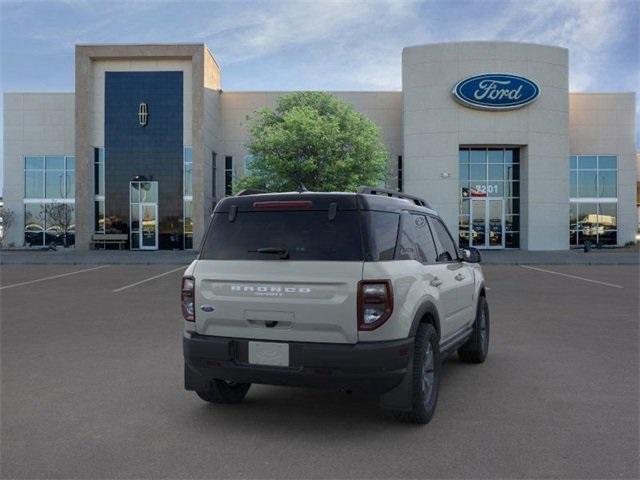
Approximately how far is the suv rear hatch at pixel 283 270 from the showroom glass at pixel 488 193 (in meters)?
31.4

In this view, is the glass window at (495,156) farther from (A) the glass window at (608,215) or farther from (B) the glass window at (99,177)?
(B) the glass window at (99,177)

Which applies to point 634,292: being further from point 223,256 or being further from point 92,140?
point 92,140

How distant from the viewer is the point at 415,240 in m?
4.93

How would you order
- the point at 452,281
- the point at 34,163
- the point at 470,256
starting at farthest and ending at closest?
the point at 34,163 < the point at 470,256 < the point at 452,281

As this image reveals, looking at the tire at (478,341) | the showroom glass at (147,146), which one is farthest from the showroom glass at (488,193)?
the tire at (478,341)

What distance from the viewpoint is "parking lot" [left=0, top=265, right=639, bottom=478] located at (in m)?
3.70

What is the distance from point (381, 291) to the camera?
4.02m

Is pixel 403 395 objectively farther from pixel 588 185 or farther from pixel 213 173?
pixel 588 185

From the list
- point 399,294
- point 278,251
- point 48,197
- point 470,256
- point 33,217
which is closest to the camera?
point 399,294

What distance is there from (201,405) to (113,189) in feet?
106

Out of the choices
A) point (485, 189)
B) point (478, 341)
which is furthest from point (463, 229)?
point (478, 341)

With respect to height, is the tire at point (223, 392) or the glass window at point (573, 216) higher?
the glass window at point (573, 216)

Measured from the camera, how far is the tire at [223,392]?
15.6ft

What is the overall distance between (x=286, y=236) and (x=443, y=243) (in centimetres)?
212
